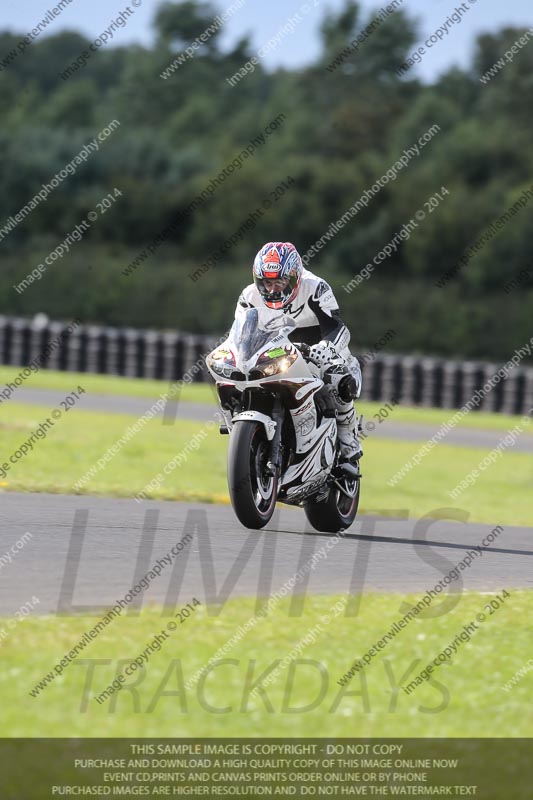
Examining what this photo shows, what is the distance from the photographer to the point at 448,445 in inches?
900

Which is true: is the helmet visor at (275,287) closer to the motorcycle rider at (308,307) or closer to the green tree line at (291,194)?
the motorcycle rider at (308,307)

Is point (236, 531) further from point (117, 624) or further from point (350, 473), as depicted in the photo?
point (117, 624)

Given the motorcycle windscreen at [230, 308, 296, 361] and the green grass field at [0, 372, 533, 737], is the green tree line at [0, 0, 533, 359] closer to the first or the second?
the motorcycle windscreen at [230, 308, 296, 361]

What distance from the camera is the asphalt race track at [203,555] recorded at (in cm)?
755

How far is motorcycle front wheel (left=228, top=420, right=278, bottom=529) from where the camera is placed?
9.11 meters

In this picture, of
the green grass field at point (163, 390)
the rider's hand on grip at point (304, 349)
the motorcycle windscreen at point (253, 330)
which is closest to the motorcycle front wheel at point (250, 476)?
the motorcycle windscreen at point (253, 330)

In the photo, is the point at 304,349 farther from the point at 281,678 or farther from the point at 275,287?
the point at 281,678

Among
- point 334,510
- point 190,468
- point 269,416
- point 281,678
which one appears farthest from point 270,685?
point 190,468

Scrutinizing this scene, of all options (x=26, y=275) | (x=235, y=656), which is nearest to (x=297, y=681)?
(x=235, y=656)

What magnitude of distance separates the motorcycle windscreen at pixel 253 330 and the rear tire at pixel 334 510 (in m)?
1.41

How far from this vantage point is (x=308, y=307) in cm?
992

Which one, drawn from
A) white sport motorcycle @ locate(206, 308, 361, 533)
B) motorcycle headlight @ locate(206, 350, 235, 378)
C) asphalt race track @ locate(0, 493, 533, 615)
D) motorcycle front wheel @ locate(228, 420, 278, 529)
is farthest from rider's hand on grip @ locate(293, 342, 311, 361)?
asphalt race track @ locate(0, 493, 533, 615)

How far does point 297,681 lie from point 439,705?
1.93 ft

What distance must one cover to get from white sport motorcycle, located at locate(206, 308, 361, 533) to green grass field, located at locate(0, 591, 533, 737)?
86.0 inches
